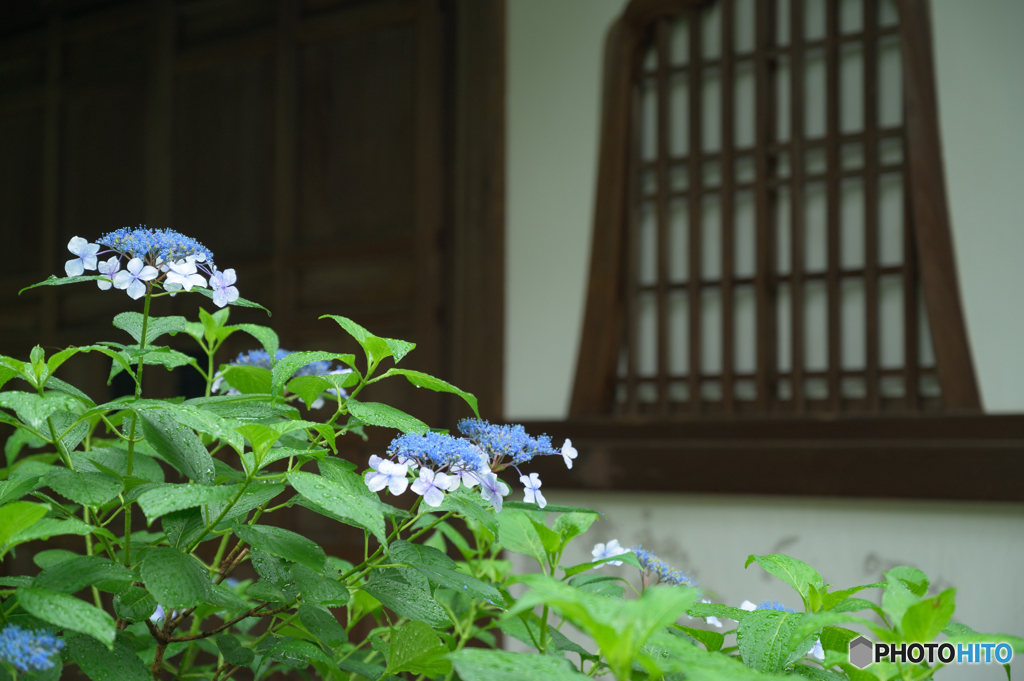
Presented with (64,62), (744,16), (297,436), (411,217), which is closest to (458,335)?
(411,217)

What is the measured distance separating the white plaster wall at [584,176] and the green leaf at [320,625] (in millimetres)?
1544

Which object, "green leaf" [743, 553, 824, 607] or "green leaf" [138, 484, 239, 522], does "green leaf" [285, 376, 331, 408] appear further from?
"green leaf" [743, 553, 824, 607]

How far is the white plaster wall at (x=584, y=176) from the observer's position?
1752 mm

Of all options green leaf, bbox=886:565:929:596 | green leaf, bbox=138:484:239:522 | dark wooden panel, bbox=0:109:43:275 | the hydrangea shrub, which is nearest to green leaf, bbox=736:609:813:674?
the hydrangea shrub

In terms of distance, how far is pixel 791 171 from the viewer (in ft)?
6.26

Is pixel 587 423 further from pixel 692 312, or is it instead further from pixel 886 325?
pixel 886 325

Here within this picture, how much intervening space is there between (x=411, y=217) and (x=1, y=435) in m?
1.78

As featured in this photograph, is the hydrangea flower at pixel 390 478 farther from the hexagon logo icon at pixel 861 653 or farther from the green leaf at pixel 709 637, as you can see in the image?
the hexagon logo icon at pixel 861 653

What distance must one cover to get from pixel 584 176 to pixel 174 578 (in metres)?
1.79

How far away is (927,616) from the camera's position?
19.0 inches

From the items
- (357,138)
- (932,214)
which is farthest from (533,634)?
(357,138)

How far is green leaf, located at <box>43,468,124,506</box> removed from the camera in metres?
0.55

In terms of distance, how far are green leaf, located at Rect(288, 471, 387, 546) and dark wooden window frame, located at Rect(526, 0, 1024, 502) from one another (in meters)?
1.50

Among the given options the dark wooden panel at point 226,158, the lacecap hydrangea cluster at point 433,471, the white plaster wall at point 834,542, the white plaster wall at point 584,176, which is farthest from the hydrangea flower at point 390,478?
the dark wooden panel at point 226,158
